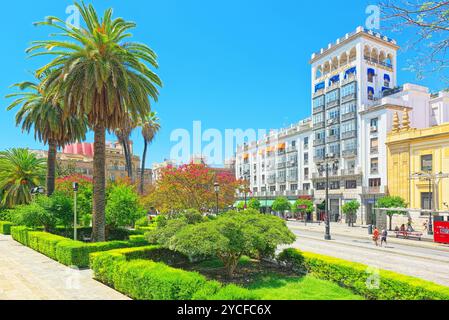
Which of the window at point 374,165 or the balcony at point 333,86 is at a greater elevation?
the balcony at point 333,86

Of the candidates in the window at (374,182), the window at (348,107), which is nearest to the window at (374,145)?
the window at (374,182)

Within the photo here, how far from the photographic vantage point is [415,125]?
50719mm

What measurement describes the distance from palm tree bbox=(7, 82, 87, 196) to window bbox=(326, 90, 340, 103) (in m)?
40.8

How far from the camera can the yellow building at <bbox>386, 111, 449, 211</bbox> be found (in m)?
40.1

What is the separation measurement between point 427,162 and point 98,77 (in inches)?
1571

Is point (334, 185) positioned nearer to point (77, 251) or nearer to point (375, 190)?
point (375, 190)

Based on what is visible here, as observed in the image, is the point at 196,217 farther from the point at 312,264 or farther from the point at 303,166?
the point at 303,166

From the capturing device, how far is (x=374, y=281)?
11.4 metres

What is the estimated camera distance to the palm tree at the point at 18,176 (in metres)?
37.6

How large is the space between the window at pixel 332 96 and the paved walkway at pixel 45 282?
49.6m

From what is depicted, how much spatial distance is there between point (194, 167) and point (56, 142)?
1314 centimetres

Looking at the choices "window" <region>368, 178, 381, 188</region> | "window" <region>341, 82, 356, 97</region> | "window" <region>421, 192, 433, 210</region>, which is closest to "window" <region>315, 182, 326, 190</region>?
"window" <region>368, 178, 381, 188</region>

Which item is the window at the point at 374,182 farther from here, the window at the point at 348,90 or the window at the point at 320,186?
the window at the point at 348,90

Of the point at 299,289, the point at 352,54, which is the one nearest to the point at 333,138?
the point at 352,54
